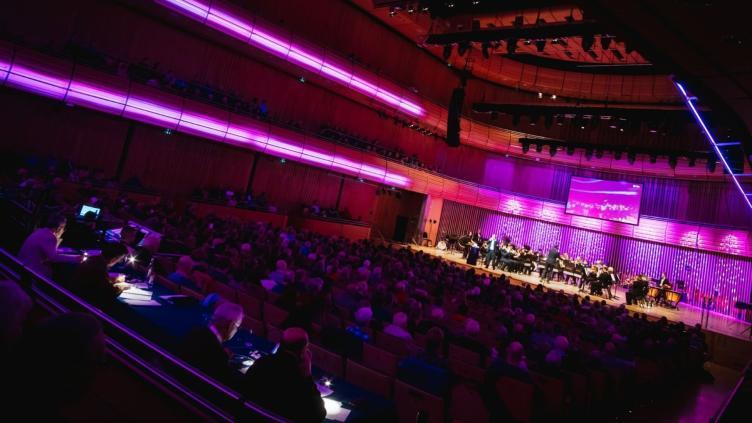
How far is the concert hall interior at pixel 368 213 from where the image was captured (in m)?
2.93

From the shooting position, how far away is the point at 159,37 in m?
15.1

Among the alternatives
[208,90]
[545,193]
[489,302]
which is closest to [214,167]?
[208,90]

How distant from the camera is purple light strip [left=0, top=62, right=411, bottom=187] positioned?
10812 mm

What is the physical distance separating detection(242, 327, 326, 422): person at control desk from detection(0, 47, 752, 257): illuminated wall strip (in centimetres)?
1181

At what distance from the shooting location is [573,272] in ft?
57.1

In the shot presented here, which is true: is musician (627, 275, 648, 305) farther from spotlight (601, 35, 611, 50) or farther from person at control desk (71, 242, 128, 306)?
person at control desk (71, 242, 128, 306)

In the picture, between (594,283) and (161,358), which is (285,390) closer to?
(161,358)

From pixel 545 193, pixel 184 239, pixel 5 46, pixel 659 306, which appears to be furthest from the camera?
pixel 545 193

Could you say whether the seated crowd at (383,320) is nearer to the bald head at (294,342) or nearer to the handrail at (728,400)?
the bald head at (294,342)

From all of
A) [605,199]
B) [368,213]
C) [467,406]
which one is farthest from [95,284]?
[605,199]

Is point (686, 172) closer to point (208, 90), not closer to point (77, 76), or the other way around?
point (208, 90)

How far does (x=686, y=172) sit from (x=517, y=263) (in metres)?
8.38

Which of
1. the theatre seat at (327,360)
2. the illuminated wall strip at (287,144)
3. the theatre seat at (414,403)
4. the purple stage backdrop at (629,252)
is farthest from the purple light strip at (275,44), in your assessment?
the theatre seat at (414,403)

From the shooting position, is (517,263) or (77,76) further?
(517,263)
